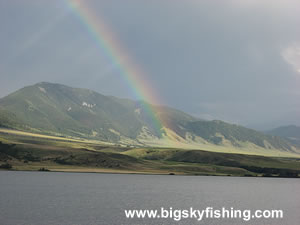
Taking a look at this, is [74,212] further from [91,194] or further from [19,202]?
[91,194]

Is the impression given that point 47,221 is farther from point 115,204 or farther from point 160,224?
point 115,204

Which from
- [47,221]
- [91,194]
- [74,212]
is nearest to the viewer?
[47,221]

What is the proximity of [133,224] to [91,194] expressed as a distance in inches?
2301

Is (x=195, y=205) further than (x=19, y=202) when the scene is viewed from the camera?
Yes

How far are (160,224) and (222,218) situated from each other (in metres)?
21.2

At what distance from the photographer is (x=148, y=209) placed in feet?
335

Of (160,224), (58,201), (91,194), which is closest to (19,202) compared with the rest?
(58,201)

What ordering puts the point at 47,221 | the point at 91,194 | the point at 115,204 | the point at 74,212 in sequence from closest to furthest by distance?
the point at 47,221
the point at 74,212
the point at 115,204
the point at 91,194

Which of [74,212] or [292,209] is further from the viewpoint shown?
[292,209]

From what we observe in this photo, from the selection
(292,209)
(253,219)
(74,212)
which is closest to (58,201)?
(74,212)

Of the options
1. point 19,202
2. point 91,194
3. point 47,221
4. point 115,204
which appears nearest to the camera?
point 47,221

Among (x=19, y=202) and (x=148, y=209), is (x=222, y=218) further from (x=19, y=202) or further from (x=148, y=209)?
(x=19, y=202)

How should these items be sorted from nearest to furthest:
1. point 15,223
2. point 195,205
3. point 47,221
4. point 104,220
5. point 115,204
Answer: point 15,223 → point 47,221 → point 104,220 → point 115,204 → point 195,205

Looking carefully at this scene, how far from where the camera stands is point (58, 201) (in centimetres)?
10900
